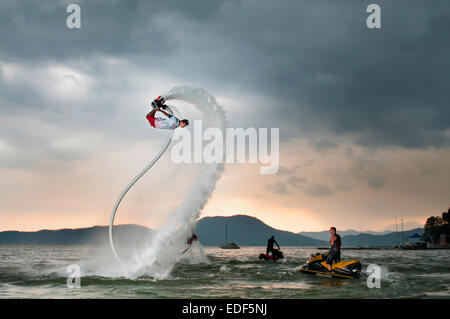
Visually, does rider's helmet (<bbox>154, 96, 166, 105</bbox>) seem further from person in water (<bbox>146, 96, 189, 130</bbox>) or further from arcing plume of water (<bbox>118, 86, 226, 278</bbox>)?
arcing plume of water (<bbox>118, 86, 226, 278</bbox>)

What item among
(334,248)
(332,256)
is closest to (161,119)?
(334,248)

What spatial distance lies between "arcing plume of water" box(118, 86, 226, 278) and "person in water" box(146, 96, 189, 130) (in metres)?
4.33

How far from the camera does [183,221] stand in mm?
18859

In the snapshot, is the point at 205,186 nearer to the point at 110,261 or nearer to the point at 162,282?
the point at 162,282

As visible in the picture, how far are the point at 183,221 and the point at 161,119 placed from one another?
6.55 meters

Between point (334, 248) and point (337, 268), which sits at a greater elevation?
point (334, 248)

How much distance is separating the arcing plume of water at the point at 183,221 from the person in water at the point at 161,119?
4.33 meters

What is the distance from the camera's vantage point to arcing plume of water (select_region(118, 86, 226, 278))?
18.7 meters

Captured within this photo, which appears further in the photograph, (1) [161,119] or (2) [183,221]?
(2) [183,221]

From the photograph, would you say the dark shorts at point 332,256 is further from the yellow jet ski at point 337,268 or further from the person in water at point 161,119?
the person in water at point 161,119

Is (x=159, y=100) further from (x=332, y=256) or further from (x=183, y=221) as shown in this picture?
(x=332, y=256)

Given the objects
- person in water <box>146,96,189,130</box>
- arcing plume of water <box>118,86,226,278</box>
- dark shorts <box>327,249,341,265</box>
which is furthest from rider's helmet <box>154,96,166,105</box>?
dark shorts <box>327,249,341,265</box>

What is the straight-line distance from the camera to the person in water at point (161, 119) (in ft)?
44.9

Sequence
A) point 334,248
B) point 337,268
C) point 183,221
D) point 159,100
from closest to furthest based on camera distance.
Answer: point 159,100 → point 183,221 → point 337,268 → point 334,248
